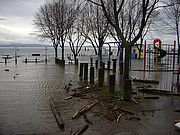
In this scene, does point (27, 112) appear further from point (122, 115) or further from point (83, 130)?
point (122, 115)

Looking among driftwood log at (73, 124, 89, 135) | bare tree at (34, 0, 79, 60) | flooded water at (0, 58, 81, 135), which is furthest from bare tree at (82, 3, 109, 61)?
driftwood log at (73, 124, 89, 135)

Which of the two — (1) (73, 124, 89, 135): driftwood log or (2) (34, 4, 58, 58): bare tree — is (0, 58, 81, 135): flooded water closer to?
(1) (73, 124, 89, 135): driftwood log

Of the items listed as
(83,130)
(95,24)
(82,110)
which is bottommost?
(83,130)

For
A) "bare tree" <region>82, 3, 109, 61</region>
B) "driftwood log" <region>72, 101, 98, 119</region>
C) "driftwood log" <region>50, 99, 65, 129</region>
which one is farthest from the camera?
"bare tree" <region>82, 3, 109, 61</region>

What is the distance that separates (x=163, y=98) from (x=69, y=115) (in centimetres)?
464

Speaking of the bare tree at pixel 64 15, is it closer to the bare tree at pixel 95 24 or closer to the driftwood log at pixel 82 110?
the bare tree at pixel 95 24

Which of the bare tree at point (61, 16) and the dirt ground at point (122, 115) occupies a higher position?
the bare tree at point (61, 16)

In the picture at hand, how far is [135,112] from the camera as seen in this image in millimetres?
8008

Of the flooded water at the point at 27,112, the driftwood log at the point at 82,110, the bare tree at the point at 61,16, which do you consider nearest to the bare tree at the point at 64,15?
the bare tree at the point at 61,16

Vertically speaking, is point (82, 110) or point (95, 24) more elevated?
point (95, 24)

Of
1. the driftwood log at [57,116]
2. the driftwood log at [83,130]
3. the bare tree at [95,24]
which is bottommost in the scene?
the driftwood log at [83,130]

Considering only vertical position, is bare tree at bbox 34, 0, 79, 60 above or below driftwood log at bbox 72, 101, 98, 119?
above

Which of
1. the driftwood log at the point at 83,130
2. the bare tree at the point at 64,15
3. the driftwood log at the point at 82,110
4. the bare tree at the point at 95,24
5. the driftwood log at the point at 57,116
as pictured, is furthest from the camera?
the bare tree at the point at 64,15

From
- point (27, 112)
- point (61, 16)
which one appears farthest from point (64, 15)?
point (27, 112)
